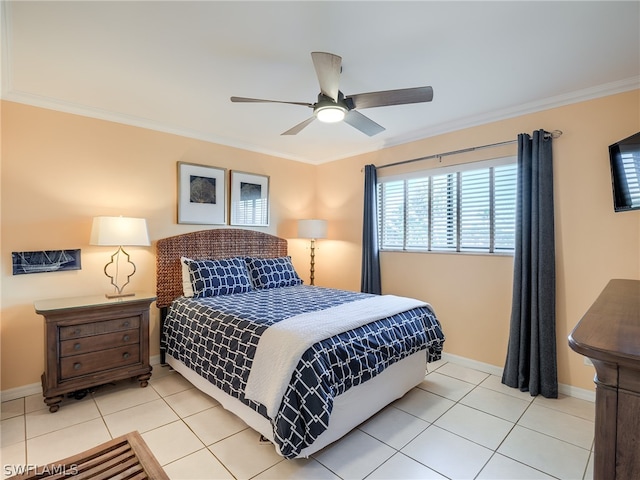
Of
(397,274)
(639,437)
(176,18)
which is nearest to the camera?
(639,437)

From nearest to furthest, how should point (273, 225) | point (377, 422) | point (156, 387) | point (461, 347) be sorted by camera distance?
point (377, 422), point (156, 387), point (461, 347), point (273, 225)

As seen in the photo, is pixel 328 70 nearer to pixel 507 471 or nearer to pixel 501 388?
pixel 507 471

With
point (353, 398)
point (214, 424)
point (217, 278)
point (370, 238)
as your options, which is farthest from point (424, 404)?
point (217, 278)

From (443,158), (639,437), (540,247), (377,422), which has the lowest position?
(377,422)

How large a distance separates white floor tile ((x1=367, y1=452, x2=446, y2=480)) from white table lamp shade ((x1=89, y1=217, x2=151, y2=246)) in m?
2.58

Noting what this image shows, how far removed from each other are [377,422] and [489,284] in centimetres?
180

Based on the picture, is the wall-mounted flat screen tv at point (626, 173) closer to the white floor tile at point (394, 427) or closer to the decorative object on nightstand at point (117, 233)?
the white floor tile at point (394, 427)

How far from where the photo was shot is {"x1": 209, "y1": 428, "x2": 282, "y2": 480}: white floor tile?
1874mm

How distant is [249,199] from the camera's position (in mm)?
4219

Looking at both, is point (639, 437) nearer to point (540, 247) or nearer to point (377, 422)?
point (377, 422)

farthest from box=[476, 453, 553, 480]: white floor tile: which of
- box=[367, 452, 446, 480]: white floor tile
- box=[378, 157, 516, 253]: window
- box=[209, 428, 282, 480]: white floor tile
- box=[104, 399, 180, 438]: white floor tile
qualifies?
box=[104, 399, 180, 438]: white floor tile

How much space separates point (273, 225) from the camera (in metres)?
4.52

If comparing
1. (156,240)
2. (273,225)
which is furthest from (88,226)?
(273,225)

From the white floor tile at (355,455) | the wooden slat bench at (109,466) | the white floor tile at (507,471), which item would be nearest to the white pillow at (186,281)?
the wooden slat bench at (109,466)
